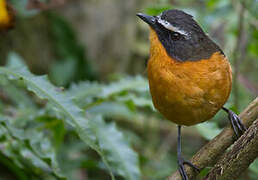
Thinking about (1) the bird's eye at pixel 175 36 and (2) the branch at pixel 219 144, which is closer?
(2) the branch at pixel 219 144

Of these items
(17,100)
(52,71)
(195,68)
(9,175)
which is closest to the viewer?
(195,68)

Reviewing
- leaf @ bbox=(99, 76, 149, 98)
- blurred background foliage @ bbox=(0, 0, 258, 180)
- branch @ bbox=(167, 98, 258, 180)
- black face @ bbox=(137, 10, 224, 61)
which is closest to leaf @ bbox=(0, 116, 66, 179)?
blurred background foliage @ bbox=(0, 0, 258, 180)

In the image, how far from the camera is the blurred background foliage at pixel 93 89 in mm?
2681

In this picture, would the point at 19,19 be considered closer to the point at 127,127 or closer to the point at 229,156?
the point at 127,127

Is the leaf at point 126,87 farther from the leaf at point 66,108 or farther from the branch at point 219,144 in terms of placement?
the branch at point 219,144

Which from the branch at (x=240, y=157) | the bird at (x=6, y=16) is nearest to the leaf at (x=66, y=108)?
the branch at (x=240, y=157)

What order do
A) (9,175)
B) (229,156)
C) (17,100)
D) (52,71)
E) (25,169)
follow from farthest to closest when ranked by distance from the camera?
(52,71) < (9,175) < (17,100) < (25,169) < (229,156)

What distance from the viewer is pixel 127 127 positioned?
6273mm

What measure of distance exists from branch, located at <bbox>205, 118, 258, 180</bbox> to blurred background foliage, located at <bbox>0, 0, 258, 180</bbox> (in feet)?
2.11

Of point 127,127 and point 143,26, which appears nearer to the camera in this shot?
point 127,127

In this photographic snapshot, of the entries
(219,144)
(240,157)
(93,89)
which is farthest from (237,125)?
(93,89)

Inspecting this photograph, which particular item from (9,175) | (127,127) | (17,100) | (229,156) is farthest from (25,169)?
(127,127)

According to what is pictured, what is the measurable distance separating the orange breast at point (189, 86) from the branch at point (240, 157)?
1.19 ft

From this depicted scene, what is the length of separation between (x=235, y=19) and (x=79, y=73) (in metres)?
2.32
